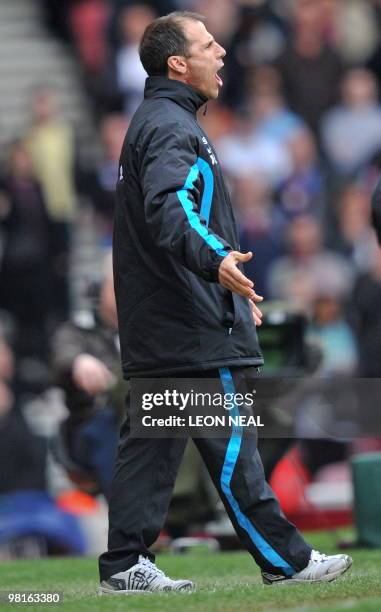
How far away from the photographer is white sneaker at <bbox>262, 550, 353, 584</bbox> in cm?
615

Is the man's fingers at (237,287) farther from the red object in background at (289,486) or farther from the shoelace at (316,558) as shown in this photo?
the red object in background at (289,486)

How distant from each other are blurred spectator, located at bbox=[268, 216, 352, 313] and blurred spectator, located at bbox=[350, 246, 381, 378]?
1227mm

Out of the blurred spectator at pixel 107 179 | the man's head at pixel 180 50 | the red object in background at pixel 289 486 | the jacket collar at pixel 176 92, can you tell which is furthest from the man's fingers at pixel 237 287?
the blurred spectator at pixel 107 179

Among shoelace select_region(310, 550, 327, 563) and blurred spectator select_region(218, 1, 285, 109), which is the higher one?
blurred spectator select_region(218, 1, 285, 109)

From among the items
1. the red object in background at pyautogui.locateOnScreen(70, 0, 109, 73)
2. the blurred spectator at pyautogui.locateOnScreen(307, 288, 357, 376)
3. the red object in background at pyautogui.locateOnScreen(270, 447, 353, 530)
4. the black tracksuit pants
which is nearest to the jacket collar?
the black tracksuit pants

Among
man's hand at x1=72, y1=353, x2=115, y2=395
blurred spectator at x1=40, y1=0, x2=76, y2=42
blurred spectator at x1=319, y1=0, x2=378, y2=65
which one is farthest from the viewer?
blurred spectator at x1=40, y1=0, x2=76, y2=42

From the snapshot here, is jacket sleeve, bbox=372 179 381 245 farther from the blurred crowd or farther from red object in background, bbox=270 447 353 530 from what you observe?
the blurred crowd

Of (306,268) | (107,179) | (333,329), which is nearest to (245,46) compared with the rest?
(107,179)

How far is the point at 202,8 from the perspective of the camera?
52.0ft

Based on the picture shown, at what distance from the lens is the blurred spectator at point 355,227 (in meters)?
14.1

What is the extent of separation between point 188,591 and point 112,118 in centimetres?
949

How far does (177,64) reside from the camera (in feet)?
20.9

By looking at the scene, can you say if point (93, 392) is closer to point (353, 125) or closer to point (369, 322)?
point (369, 322)

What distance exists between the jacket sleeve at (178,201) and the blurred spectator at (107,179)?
8515mm
